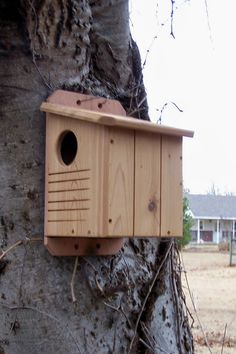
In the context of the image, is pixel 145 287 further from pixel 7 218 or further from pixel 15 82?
Result: pixel 15 82

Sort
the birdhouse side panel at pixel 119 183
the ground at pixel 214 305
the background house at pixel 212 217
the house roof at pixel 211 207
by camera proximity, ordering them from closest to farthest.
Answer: the birdhouse side panel at pixel 119 183, the ground at pixel 214 305, the house roof at pixel 211 207, the background house at pixel 212 217

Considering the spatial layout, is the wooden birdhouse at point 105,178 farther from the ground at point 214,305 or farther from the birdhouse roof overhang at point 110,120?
the ground at point 214,305

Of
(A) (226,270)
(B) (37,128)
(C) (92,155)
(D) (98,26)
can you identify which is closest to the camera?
(C) (92,155)

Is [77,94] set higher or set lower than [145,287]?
higher

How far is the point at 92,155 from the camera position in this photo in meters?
2.29

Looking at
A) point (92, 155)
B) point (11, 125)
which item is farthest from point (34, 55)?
point (92, 155)

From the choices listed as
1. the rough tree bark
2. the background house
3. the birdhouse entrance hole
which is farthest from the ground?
the background house

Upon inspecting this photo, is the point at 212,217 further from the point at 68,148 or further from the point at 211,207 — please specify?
the point at 68,148

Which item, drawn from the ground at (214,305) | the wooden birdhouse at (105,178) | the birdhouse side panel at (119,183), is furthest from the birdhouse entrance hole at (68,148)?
the ground at (214,305)

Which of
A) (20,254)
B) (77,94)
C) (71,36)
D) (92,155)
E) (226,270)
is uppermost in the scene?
(71,36)

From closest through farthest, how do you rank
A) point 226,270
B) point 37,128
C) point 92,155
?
point 92,155
point 37,128
point 226,270

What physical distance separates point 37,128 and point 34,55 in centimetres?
27

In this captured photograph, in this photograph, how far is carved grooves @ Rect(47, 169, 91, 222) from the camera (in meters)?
2.29

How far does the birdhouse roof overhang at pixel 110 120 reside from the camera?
7.35ft
